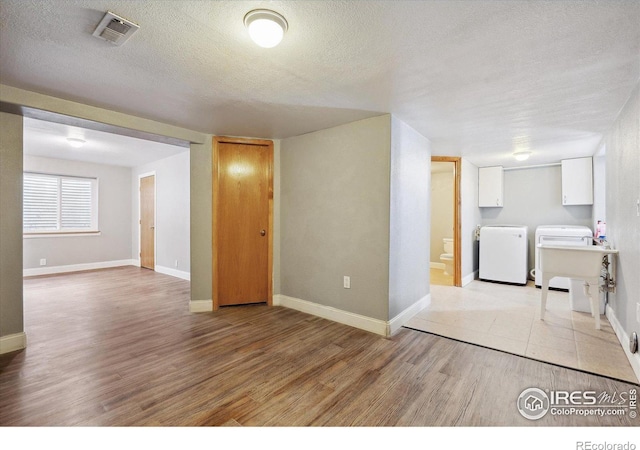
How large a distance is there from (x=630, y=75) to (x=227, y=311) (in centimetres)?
412

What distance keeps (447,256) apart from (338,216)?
10.4ft

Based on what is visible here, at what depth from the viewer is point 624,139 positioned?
254 centimetres

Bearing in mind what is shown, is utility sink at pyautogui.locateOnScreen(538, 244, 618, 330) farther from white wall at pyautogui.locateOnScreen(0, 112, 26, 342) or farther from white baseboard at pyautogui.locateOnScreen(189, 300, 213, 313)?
white wall at pyautogui.locateOnScreen(0, 112, 26, 342)

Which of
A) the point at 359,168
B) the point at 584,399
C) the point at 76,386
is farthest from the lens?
the point at 359,168

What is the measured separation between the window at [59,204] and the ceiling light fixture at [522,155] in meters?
7.95

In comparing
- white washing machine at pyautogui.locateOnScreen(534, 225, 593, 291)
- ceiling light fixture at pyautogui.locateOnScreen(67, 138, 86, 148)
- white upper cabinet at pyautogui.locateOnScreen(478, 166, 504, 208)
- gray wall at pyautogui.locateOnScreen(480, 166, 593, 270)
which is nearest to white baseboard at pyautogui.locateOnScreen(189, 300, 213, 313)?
ceiling light fixture at pyautogui.locateOnScreen(67, 138, 86, 148)

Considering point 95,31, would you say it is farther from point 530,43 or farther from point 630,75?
point 630,75

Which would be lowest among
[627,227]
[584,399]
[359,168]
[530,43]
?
[584,399]

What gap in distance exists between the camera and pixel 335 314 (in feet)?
10.4

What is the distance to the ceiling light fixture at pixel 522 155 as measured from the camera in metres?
4.26

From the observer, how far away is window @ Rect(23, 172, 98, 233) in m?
5.57

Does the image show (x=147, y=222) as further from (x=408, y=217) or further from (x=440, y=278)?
(x=440, y=278)

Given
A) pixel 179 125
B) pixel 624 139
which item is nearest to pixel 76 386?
pixel 179 125

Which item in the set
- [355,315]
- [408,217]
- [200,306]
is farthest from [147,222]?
[408,217]
